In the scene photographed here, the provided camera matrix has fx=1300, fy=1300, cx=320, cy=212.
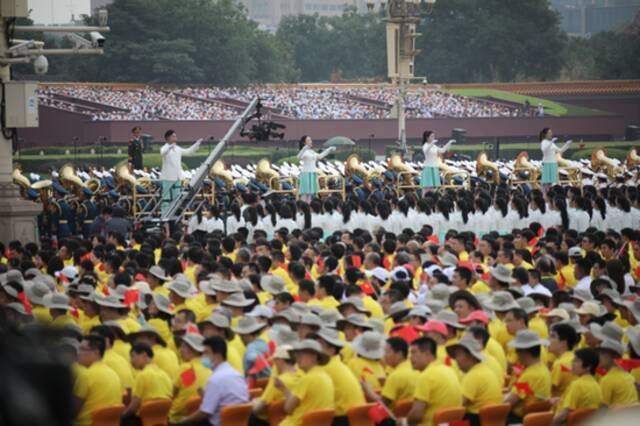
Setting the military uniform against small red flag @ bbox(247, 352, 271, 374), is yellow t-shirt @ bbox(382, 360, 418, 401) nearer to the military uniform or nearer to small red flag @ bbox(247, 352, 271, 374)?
small red flag @ bbox(247, 352, 271, 374)

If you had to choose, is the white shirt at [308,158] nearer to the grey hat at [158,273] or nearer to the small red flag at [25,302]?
the grey hat at [158,273]

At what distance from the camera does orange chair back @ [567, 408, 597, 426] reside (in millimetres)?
7770

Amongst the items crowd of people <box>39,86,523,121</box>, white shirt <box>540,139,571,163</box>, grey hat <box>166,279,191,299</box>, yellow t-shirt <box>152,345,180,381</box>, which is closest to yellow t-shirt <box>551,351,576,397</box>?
yellow t-shirt <box>152,345,180,381</box>

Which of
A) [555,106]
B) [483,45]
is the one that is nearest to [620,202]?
[555,106]

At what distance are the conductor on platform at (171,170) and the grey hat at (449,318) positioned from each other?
44.4 ft

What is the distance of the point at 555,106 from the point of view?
206ft

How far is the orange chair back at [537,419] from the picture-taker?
25.6ft

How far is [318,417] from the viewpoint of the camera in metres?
7.54

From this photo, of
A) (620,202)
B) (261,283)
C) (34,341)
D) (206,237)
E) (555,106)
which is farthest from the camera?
(555,106)

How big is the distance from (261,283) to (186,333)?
8.36 ft

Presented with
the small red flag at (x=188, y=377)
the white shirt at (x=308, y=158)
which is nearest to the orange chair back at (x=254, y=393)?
the small red flag at (x=188, y=377)

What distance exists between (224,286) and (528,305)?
2479 millimetres

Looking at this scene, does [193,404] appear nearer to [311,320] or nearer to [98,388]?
Result: [98,388]

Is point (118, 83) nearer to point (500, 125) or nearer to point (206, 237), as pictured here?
point (500, 125)
